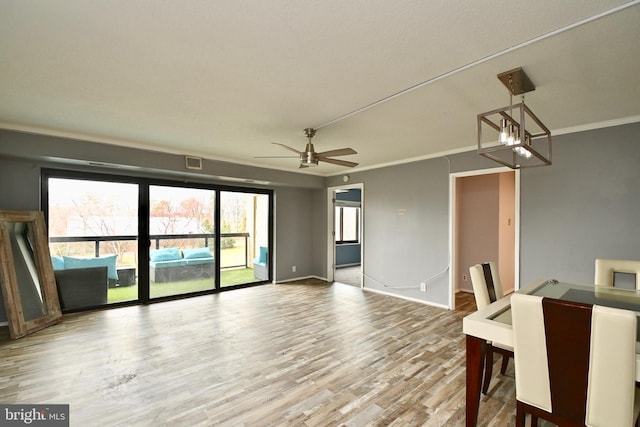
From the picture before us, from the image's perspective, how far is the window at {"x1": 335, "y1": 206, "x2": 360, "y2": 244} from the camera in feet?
29.3

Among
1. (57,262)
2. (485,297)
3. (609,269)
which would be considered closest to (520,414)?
(485,297)

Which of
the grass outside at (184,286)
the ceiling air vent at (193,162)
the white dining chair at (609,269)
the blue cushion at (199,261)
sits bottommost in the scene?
the grass outside at (184,286)

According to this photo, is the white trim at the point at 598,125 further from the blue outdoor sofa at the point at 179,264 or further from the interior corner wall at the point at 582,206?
the blue outdoor sofa at the point at 179,264

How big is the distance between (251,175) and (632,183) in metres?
5.18

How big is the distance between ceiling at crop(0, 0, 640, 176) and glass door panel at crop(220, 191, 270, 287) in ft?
7.97

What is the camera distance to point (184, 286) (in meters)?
5.04

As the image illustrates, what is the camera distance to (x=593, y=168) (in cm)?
316

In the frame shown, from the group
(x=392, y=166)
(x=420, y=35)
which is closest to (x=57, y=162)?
(x=420, y=35)

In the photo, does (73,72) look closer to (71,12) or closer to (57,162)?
(71,12)

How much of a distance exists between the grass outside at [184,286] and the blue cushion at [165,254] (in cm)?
43

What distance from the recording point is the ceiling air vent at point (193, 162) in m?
4.53

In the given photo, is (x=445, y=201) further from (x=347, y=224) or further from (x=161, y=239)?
(x=347, y=224)

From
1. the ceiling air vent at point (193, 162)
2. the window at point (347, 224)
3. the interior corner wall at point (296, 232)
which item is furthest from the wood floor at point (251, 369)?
the window at point (347, 224)

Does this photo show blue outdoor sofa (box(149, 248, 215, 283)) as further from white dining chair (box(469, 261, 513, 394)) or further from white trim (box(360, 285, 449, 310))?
white dining chair (box(469, 261, 513, 394))
